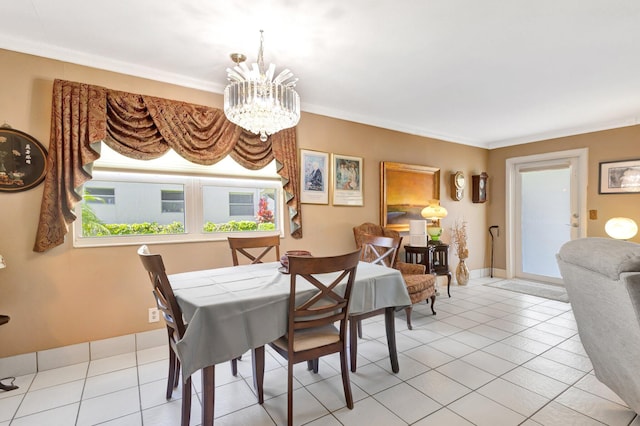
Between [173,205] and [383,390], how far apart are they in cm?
238

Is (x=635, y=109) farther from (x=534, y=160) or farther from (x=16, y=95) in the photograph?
(x=16, y=95)

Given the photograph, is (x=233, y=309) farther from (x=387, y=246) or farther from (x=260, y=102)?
(x=387, y=246)

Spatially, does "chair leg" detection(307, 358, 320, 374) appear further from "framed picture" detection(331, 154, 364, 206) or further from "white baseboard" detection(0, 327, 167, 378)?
"framed picture" detection(331, 154, 364, 206)

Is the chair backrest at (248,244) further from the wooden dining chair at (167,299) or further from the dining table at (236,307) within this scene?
the wooden dining chair at (167,299)

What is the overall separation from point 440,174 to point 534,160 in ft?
5.41

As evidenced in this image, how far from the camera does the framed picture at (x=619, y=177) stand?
3982 mm

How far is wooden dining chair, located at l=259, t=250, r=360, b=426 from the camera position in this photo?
1.66m

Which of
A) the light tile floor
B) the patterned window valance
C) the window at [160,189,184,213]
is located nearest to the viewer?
the light tile floor

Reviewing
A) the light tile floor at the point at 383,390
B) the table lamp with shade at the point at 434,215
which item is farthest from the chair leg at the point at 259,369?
the table lamp with shade at the point at 434,215

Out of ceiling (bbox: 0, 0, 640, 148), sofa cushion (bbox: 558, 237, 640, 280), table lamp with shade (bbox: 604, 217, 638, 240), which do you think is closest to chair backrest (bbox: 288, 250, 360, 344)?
sofa cushion (bbox: 558, 237, 640, 280)

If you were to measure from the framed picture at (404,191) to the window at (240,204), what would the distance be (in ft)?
5.96

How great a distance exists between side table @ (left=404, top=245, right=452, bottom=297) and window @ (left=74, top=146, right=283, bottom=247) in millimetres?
1880

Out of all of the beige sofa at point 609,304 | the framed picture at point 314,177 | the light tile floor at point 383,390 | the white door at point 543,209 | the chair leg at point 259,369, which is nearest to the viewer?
the beige sofa at point 609,304

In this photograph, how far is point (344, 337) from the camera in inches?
73.8
